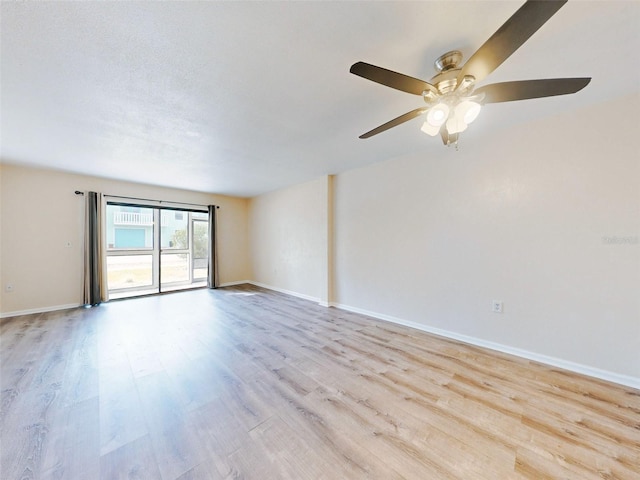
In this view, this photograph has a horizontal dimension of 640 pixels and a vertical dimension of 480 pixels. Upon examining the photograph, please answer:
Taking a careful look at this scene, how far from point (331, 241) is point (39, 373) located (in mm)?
3760

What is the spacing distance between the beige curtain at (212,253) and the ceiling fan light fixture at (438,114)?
549cm

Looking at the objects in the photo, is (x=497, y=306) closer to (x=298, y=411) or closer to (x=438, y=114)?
(x=438, y=114)

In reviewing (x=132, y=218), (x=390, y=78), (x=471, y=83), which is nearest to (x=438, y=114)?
(x=471, y=83)

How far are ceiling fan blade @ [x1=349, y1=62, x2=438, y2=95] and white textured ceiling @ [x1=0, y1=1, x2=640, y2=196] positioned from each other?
0.29m

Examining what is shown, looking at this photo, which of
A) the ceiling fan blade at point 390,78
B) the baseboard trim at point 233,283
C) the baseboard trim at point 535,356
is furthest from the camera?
the baseboard trim at point 233,283

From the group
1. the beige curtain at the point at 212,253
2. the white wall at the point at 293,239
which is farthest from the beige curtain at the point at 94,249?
the white wall at the point at 293,239

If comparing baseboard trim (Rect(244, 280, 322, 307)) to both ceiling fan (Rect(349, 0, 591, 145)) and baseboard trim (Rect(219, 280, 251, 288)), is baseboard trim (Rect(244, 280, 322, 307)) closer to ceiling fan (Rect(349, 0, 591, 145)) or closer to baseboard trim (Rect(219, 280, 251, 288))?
baseboard trim (Rect(219, 280, 251, 288))

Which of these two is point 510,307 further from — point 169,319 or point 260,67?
point 169,319

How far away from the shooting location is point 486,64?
3.78 feet

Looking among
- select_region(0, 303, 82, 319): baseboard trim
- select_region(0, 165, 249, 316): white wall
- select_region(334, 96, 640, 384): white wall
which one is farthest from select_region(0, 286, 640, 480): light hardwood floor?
select_region(0, 165, 249, 316): white wall

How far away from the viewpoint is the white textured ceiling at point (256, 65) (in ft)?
4.03

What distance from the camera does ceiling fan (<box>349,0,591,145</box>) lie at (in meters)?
0.99

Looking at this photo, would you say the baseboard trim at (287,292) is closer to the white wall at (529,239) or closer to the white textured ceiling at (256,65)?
the white wall at (529,239)

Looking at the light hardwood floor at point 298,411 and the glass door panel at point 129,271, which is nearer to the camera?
the light hardwood floor at point 298,411
